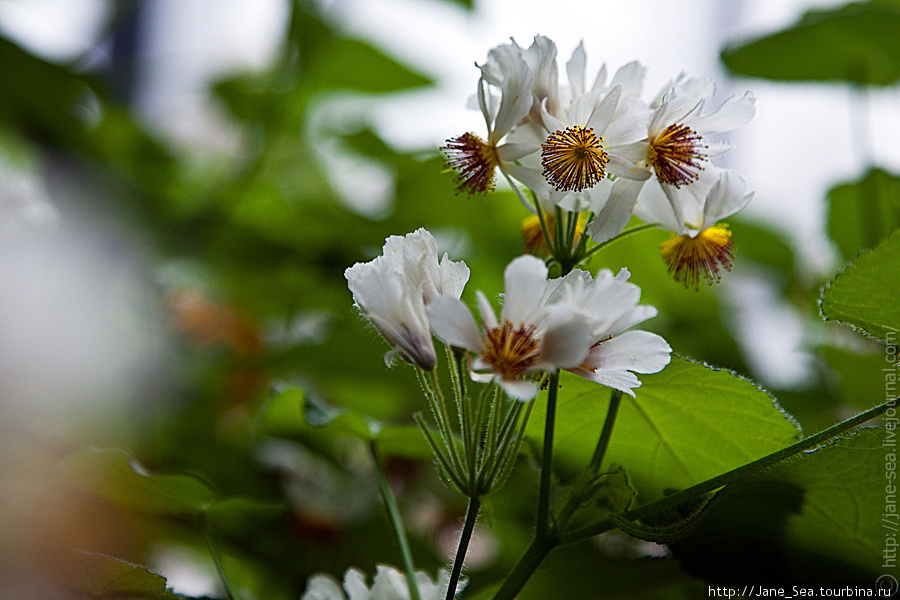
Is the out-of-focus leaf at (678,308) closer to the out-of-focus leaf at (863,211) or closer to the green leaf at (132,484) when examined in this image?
the out-of-focus leaf at (863,211)

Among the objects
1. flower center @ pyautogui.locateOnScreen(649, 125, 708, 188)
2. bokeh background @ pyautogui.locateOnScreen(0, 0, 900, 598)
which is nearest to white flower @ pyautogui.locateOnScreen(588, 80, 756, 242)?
flower center @ pyautogui.locateOnScreen(649, 125, 708, 188)

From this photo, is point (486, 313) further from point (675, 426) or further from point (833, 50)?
point (833, 50)

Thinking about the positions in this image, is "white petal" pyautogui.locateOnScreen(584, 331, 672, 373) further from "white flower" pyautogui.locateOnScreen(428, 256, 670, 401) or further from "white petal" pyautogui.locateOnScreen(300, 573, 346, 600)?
"white petal" pyautogui.locateOnScreen(300, 573, 346, 600)

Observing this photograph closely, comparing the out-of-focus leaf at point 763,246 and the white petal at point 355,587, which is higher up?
the out-of-focus leaf at point 763,246

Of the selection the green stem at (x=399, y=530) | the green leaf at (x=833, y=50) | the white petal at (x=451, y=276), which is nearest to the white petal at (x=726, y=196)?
the white petal at (x=451, y=276)

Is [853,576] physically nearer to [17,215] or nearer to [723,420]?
[723,420]

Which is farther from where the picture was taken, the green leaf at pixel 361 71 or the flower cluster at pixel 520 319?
the green leaf at pixel 361 71

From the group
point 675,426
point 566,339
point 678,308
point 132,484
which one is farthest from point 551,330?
point 678,308
